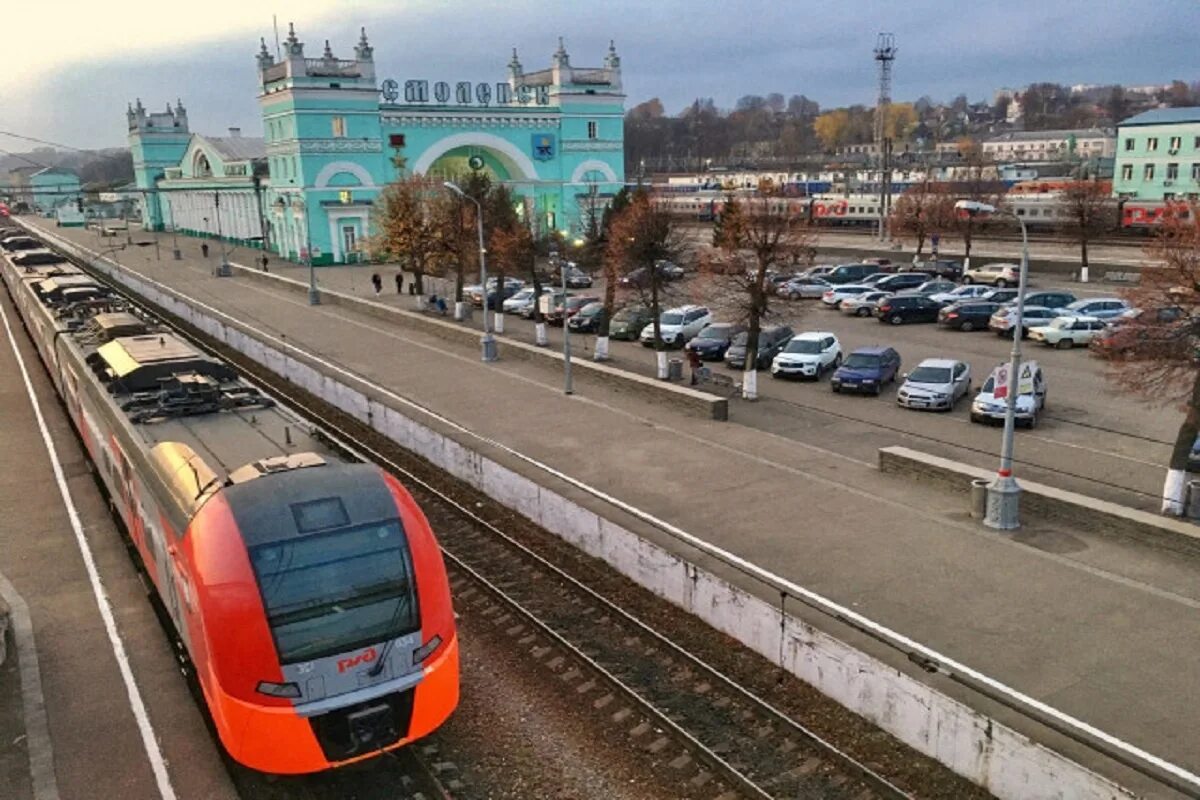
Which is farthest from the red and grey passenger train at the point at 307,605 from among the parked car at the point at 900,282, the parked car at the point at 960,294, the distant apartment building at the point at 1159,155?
the distant apartment building at the point at 1159,155

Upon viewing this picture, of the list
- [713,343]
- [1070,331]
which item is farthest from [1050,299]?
[713,343]

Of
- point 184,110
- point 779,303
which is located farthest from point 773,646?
point 184,110

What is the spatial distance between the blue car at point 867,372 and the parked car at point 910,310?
35.1ft

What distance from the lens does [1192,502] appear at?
15.3 m

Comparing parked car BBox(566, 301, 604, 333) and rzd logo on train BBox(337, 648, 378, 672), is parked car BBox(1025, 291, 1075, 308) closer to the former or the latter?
parked car BBox(566, 301, 604, 333)

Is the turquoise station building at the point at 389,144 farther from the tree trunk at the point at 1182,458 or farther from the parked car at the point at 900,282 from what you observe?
the tree trunk at the point at 1182,458

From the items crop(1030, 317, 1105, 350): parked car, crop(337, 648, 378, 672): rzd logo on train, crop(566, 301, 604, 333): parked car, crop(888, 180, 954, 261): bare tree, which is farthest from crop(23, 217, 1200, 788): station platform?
crop(888, 180, 954, 261): bare tree

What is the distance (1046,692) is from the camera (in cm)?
1012

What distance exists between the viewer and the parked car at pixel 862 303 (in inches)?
1563

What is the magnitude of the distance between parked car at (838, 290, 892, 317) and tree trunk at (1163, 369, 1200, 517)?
2439cm

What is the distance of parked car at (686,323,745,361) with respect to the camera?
32031 millimetres

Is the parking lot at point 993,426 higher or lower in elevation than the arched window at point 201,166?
lower

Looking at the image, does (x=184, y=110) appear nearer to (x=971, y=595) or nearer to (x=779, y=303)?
(x=779, y=303)

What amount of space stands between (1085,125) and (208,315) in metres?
171
